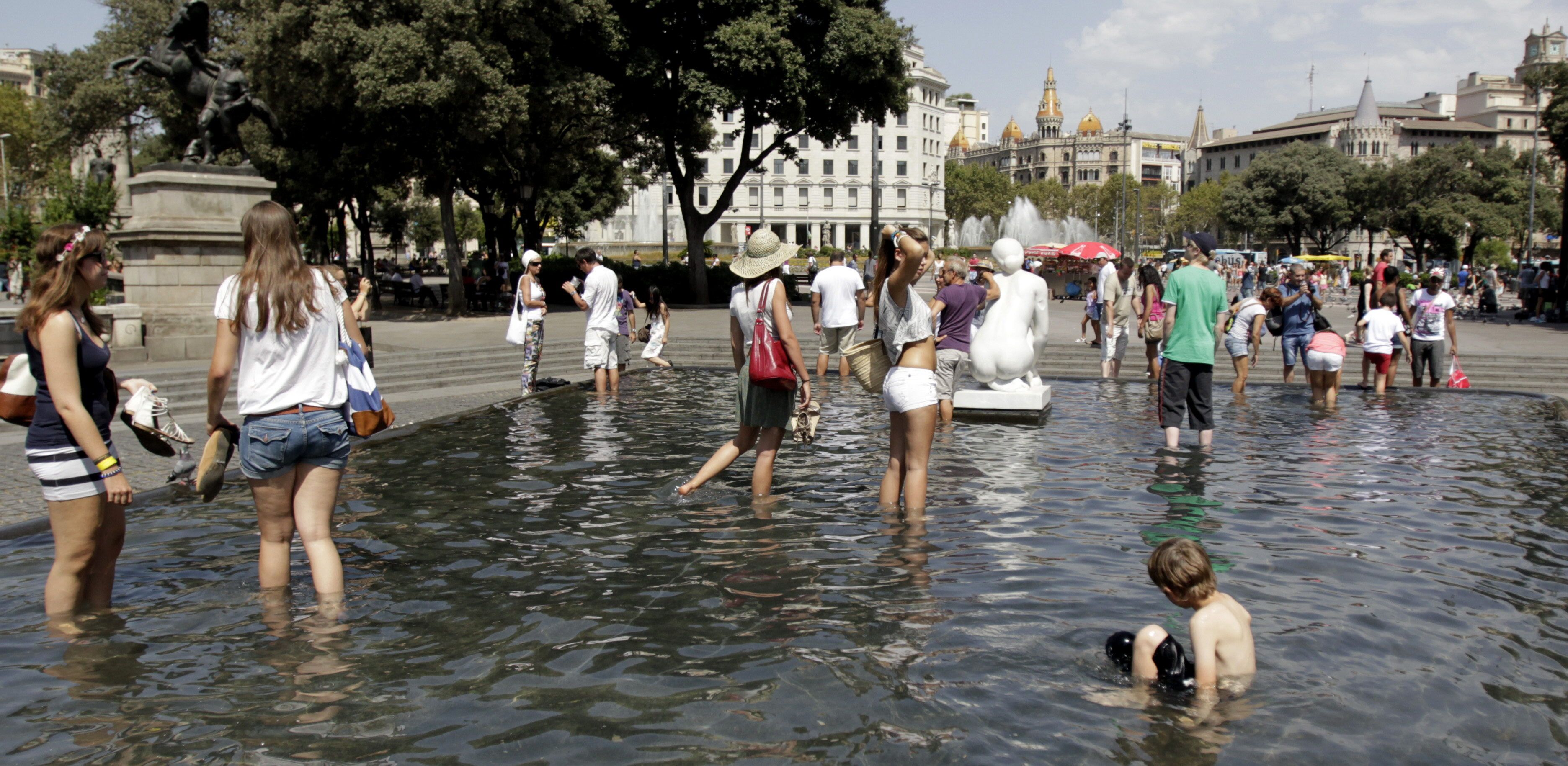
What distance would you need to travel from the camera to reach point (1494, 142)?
A: 12925 cm

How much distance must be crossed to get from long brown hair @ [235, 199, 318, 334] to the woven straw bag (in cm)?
331

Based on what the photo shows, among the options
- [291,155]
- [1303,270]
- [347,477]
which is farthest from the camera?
[291,155]

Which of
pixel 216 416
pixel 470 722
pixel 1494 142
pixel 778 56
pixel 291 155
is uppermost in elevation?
pixel 1494 142

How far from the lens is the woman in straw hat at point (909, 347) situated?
20.2 feet

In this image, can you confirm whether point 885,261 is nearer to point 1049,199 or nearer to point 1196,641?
point 1196,641

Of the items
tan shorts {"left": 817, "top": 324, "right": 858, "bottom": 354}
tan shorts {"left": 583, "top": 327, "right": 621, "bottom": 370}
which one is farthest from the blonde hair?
tan shorts {"left": 583, "top": 327, "right": 621, "bottom": 370}

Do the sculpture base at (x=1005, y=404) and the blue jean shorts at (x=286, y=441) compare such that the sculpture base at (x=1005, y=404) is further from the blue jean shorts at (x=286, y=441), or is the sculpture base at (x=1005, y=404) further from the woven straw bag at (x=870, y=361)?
the blue jean shorts at (x=286, y=441)

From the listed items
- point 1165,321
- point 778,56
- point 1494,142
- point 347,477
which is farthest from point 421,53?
point 1494,142

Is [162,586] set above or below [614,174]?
below

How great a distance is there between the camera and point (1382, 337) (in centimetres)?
1279

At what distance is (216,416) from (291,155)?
1092 inches

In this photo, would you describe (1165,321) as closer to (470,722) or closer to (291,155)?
(470,722)

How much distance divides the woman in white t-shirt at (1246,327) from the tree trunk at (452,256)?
20.9m

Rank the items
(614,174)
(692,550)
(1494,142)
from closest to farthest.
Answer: (692,550) → (614,174) → (1494,142)
